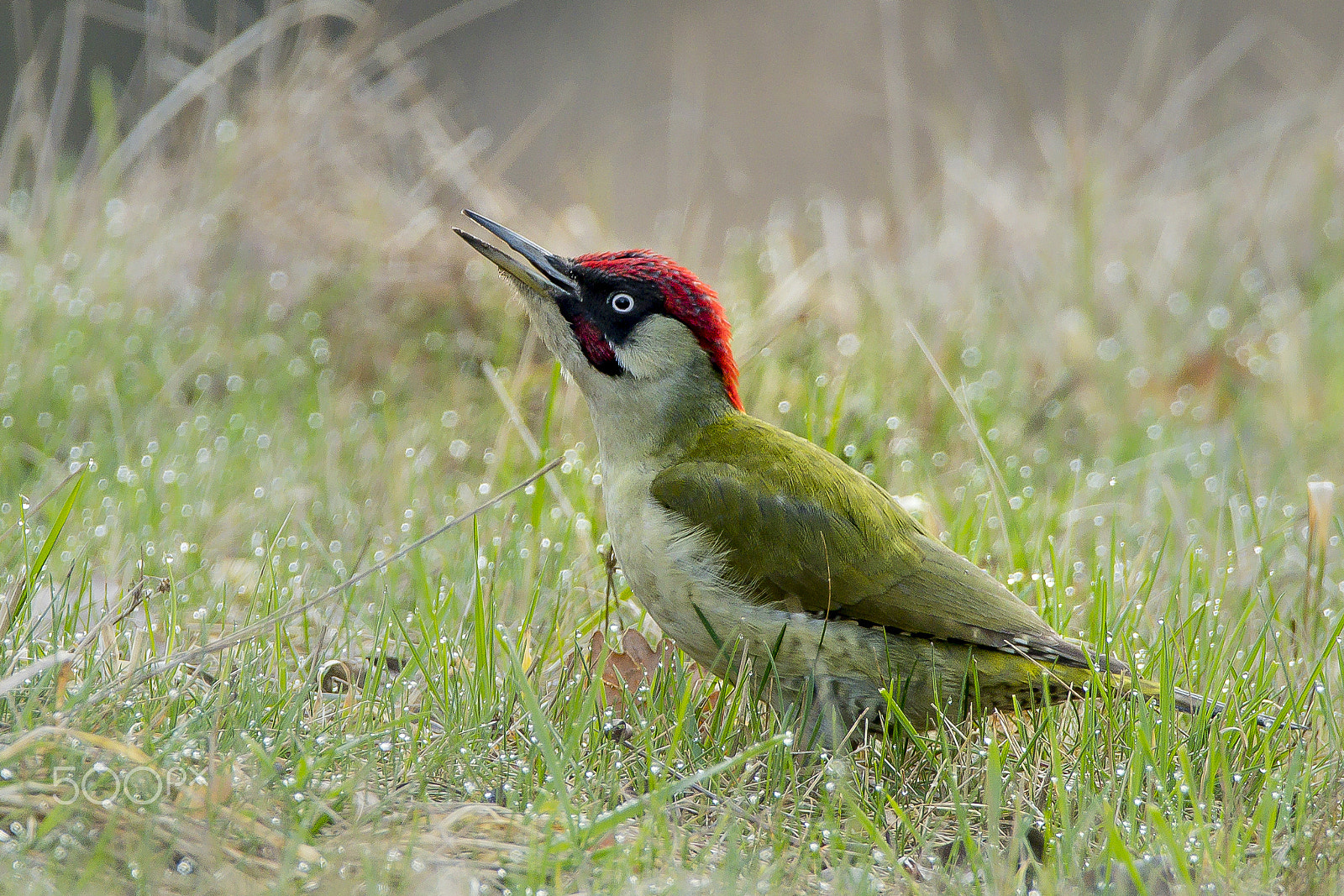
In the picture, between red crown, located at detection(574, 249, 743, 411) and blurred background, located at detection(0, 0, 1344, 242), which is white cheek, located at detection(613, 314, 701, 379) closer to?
red crown, located at detection(574, 249, 743, 411)

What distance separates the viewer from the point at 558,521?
3.83 meters

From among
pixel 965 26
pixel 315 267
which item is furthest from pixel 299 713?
pixel 965 26

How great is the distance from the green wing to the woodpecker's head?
0.26 meters

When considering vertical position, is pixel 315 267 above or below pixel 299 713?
above

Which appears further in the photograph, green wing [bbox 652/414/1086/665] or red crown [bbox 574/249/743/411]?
red crown [bbox 574/249/743/411]

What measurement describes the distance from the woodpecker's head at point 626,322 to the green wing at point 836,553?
0.85ft

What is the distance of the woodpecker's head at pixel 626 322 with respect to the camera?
3293 millimetres

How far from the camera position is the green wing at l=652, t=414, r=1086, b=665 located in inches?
114

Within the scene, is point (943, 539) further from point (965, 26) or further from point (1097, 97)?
point (965, 26)

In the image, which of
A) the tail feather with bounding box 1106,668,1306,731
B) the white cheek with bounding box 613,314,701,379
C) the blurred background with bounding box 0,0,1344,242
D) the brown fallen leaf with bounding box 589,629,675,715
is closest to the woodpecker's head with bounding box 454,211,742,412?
the white cheek with bounding box 613,314,701,379

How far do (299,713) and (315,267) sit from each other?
3.18 m

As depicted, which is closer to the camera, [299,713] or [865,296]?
[299,713]

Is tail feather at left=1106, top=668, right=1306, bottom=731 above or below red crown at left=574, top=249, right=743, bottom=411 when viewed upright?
below

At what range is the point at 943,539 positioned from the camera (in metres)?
3.76
